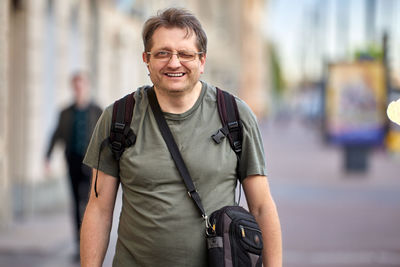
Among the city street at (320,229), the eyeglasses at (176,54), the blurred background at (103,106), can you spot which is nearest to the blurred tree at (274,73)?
the blurred background at (103,106)

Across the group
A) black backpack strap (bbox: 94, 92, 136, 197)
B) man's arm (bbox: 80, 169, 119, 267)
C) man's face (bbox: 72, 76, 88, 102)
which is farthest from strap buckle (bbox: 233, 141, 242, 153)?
man's face (bbox: 72, 76, 88, 102)

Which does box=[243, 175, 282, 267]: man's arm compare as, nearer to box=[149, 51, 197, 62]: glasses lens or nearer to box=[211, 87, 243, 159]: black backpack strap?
box=[211, 87, 243, 159]: black backpack strap

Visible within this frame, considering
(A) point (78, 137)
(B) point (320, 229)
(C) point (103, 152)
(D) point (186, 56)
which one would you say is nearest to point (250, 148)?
(D) point (186, 56)

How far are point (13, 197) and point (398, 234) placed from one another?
5538 millimetres

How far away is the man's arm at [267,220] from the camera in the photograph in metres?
2.49

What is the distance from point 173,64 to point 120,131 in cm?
30

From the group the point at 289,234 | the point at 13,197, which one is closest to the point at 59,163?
the point at 13,197

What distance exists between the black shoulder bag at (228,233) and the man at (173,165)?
28 millimetres

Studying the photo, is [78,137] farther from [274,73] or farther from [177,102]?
[274,73]

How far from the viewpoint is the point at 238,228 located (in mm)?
2270

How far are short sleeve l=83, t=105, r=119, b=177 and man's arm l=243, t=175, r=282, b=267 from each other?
0.50 metres

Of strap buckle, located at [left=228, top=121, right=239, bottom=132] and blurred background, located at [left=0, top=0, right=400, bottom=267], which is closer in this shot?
strap buckle, located at [left=228, top=121, right=239, bottom=132]

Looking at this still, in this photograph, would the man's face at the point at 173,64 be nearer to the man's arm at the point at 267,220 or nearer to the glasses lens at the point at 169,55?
the glasses lens at the point at 169,55

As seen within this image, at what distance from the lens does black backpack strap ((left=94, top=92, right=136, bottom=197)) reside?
7.82 ft
